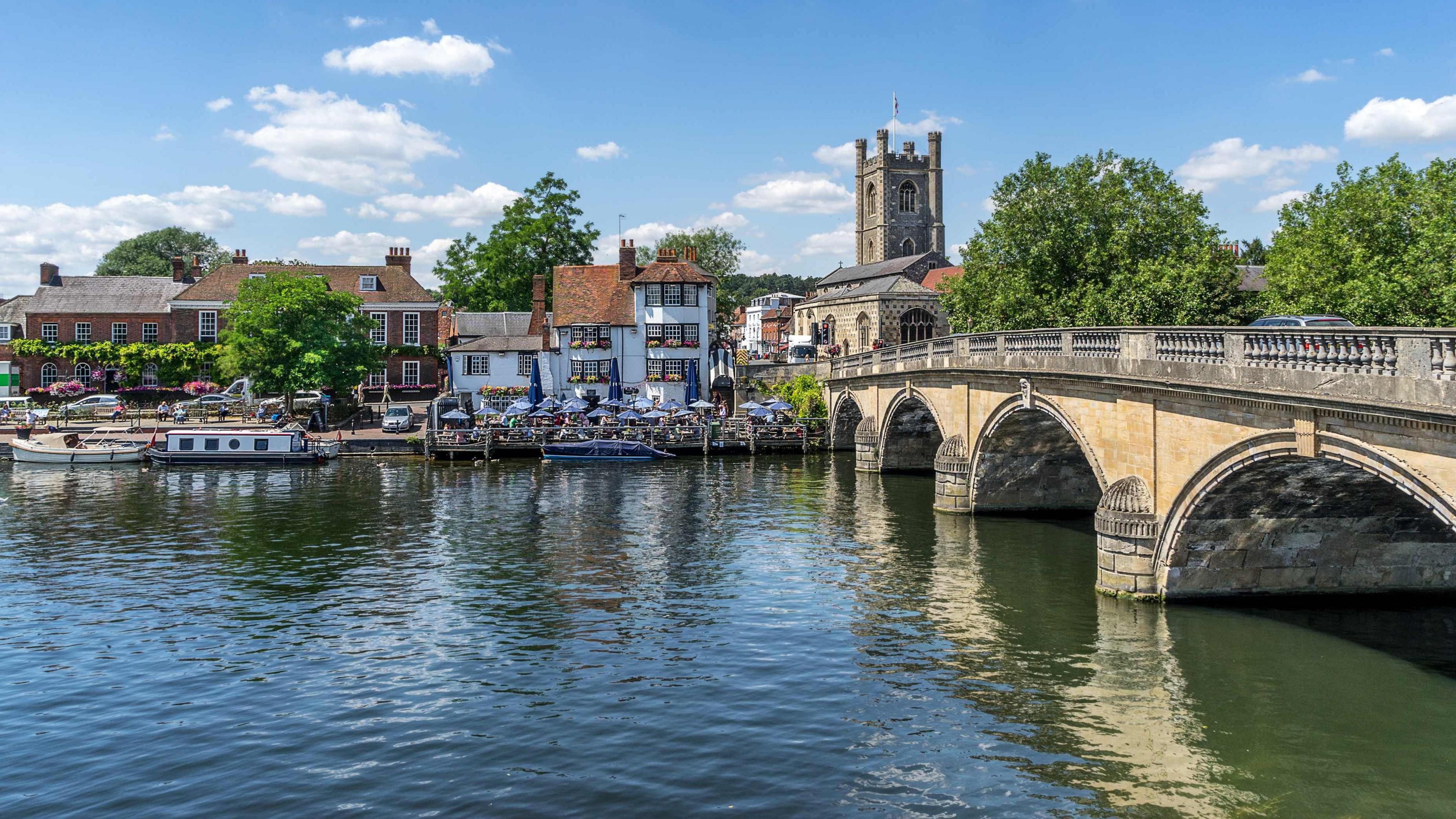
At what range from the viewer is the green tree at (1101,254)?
51.3 meters

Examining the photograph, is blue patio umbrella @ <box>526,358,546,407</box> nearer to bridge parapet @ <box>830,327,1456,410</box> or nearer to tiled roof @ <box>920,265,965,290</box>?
bridge parapet @ <box>830,327,1456,410</box>

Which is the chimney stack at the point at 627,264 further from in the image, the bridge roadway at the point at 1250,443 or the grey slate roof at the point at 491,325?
the bridge roadway at the point at 1250,443

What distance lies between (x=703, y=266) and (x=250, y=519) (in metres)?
74.5

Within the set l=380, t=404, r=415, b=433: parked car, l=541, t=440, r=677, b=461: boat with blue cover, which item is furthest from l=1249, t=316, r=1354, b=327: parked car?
l=380, t=404, r=415, b=433: parked car

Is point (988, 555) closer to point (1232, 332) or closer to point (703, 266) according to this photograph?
point (1232, 332)

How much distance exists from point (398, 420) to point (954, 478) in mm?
40196

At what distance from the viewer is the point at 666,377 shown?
239 ft

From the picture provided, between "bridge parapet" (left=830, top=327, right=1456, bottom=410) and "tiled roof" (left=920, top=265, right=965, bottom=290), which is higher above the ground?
"tiled roof" (left=920, top=265, right=965, bottom=290)

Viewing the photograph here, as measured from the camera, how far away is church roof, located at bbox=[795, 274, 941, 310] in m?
91.9

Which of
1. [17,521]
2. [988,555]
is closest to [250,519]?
[17,521]

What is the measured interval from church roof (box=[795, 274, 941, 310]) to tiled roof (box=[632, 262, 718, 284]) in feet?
75.2

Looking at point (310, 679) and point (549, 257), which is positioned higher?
point (549, 257)

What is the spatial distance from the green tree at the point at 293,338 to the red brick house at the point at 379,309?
1039cm

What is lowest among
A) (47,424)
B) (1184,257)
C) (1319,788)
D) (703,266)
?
(1319,788)
